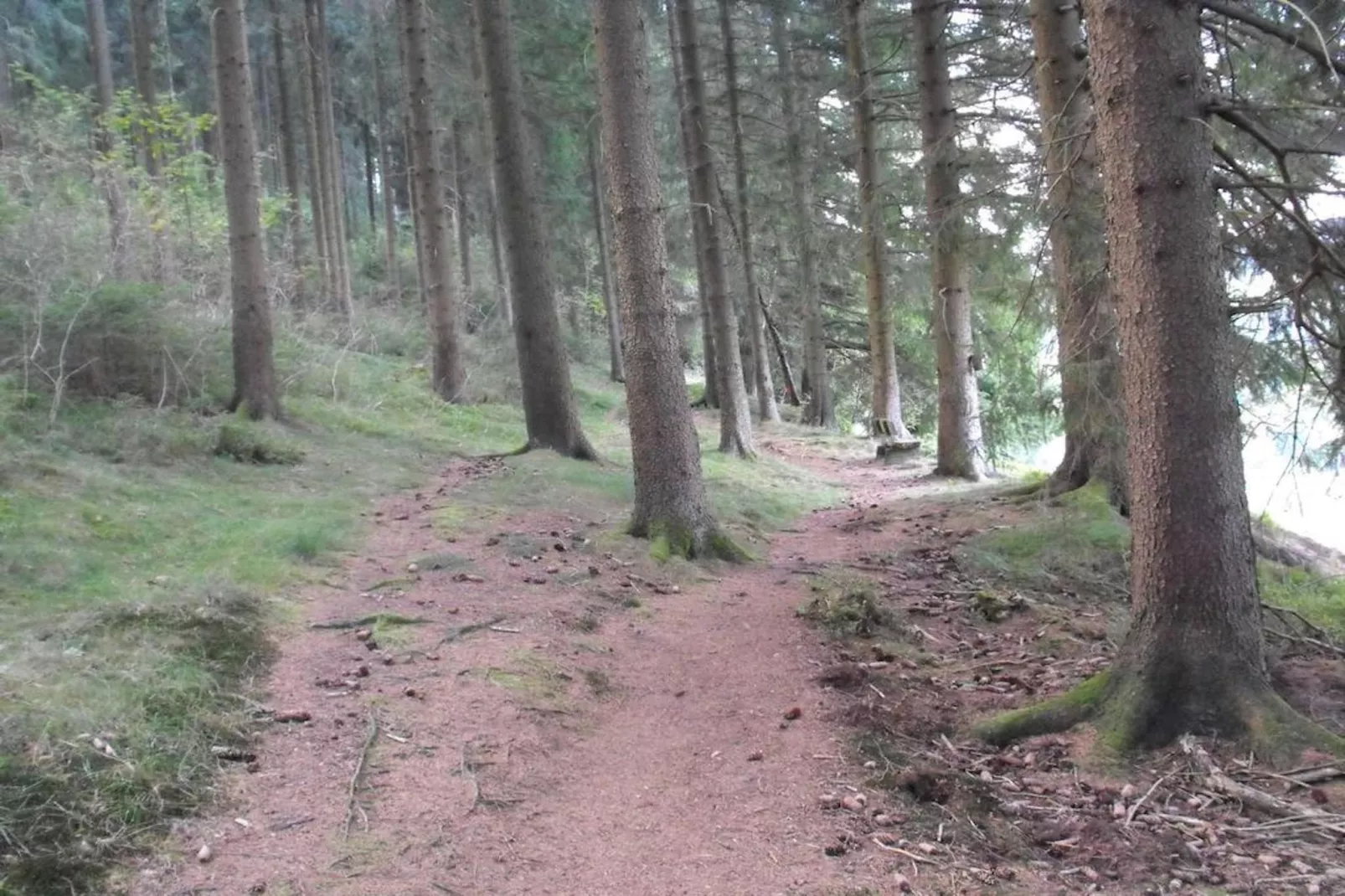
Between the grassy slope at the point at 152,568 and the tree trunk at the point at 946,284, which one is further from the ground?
the tree trunk at the point at 946,284

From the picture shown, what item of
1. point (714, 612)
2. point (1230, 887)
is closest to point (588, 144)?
point (714, 612)

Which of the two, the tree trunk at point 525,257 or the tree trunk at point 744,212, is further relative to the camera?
the tree trunk at point 744,212

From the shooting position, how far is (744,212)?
2078 cm

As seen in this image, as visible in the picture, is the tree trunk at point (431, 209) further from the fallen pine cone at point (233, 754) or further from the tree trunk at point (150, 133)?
the fallen pine cone at point (233, 754)

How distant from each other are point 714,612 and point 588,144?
1976cm

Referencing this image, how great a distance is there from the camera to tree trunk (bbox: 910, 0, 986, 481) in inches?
504

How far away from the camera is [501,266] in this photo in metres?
30.2

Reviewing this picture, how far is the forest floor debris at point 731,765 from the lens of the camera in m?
3.46

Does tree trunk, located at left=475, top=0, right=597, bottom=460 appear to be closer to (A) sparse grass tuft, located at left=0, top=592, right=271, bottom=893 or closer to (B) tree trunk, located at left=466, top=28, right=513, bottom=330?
(A) sparse grass tuft, located at left=0, top=592, right=271, bottom=893

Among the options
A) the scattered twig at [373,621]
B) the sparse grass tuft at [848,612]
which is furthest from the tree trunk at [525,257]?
the scattered twig at [373,621]

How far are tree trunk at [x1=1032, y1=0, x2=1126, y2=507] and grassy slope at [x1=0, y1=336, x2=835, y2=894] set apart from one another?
3.57m

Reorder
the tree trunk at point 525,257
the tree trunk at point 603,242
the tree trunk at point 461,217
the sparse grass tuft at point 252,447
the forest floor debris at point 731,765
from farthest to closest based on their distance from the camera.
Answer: the tree trunk at point 461,217 → the tree trunk at point 603,242 → the tree trunk at point 525,257 → the sparse grass tuft at point 252,447 → the forest floor debris at point 731,765

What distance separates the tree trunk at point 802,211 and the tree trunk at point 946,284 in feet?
19.6

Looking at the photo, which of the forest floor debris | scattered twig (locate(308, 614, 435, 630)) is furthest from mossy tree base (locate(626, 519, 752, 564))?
scattered twig (locate(308, 614, 435, 630))
